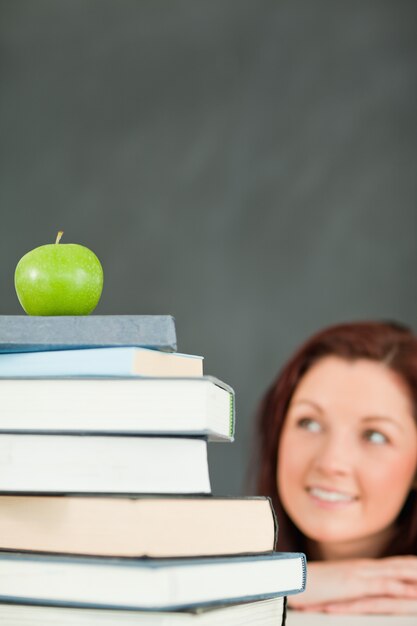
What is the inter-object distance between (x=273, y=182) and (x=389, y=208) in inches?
14.8

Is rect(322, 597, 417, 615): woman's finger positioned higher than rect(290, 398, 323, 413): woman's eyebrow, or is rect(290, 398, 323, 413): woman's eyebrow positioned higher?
rect(290, 398, 323, 413): woman's eyebrow

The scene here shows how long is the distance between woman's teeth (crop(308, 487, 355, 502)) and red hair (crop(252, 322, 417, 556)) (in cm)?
16

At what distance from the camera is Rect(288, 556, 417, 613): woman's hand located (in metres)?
1.69

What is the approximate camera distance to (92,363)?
1.95ft

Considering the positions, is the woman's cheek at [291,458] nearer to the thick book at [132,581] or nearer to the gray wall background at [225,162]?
the gray wall background at [225,162]

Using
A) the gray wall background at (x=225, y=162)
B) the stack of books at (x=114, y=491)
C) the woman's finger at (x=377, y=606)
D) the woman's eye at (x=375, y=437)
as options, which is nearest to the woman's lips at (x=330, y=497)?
the woman's eye at (x=375, y=437)

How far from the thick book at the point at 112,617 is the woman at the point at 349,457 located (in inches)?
48.2

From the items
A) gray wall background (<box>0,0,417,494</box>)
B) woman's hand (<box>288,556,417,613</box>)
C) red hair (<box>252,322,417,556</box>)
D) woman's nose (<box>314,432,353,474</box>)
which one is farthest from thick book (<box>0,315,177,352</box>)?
gray wall background (<box>0,0,417,494</box>)

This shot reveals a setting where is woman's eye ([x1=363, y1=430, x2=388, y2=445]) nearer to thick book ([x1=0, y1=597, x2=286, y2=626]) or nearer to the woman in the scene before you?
the woman

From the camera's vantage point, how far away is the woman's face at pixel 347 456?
1904mm

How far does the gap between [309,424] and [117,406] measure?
57.5 inches

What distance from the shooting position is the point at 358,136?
2.77 meters

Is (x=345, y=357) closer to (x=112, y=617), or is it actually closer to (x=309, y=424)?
(x=309, y=424)

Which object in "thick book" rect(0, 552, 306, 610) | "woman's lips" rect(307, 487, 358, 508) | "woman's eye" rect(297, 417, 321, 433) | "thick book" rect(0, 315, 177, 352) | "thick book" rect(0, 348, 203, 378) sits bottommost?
"woman's lips" rect(307, 487, 358, 508)
